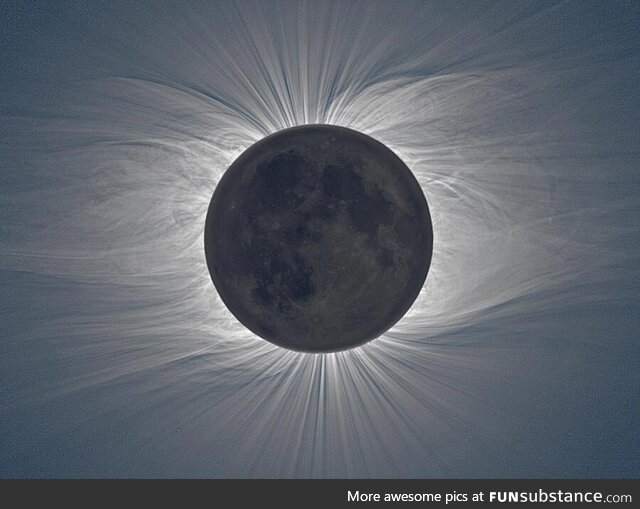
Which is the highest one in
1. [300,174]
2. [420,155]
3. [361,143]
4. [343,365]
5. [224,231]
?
[420,155]

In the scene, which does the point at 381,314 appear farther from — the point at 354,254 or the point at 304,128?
the point at 304,128

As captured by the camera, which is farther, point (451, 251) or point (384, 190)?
point (451, 251)

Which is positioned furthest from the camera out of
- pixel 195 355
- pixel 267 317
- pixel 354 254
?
pixel 195 355

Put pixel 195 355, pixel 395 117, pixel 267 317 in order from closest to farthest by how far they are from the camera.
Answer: pixel 267 317 → pixel 395 117 → pixel 195 355

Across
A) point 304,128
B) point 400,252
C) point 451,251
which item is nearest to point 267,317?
point 400,252

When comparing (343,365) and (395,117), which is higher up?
(395,117)

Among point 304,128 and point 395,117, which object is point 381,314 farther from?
point 395,117
